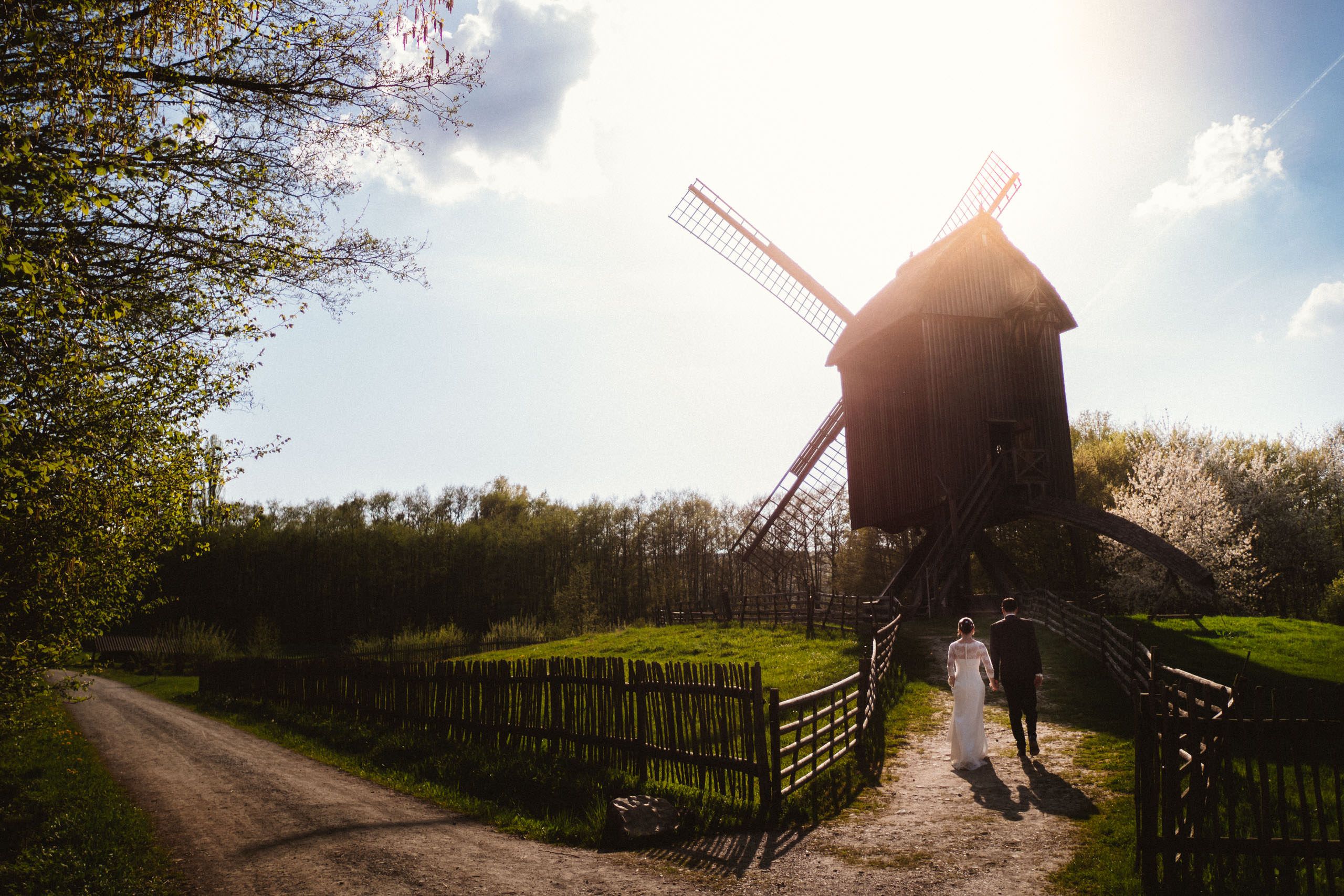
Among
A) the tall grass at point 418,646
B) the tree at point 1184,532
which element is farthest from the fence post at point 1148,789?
the tall grass at point 418,646

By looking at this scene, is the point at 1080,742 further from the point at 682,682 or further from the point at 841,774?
the point at 682,682

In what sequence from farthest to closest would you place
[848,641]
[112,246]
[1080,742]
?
1. [848,641]
2. [1080,742]
3. [112,246]

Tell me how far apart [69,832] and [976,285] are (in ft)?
72.9

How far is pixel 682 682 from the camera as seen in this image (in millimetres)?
8594

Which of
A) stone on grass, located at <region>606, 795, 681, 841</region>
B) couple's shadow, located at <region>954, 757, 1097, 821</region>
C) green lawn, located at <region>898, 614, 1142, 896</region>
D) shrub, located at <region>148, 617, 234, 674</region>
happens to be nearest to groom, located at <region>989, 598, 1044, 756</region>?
couple's shadow, located at <region>954, 757, 1097, 821</region>

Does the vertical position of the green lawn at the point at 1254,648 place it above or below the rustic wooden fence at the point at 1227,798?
below

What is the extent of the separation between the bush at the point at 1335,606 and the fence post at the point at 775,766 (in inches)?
1093

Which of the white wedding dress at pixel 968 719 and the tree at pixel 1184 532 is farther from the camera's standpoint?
the tree at pixel 1184 532

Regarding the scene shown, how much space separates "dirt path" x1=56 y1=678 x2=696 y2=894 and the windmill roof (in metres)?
17.7

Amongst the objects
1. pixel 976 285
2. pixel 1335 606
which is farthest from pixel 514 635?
pixel 1335 606

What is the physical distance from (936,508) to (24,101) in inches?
804

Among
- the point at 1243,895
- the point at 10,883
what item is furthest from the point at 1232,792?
the point at 10,883

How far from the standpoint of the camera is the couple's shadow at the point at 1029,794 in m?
7.07

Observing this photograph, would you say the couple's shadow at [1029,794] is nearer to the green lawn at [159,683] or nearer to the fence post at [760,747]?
the fence post at [760,747]
